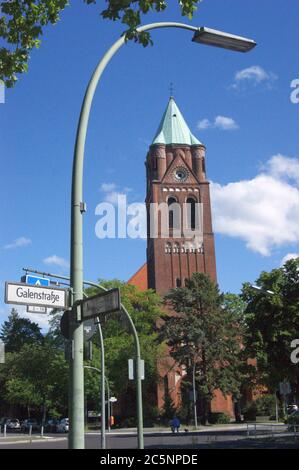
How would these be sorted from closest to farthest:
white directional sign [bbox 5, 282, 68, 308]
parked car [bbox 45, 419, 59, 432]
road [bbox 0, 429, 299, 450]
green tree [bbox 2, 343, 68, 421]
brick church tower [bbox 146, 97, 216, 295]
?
white directional sign [bbox 5, 282, 68, 308]
road [bbox 0, 429, 299, 450]
green tree [bbox 2, 343, 68, 421]
parked car [bbox 45, 419, 59, 432]
brick church tower [bbox 146, 97, 216, 295]

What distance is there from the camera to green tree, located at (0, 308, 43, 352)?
3519 inches

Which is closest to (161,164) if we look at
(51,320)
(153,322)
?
(153,322)

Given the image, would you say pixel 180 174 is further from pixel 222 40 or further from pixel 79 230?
pixel 79 230

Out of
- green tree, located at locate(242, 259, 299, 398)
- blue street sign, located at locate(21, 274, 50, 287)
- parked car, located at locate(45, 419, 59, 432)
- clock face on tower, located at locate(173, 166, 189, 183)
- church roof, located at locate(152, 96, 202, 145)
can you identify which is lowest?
parked car, located at locate(45, 419, 59, 432)

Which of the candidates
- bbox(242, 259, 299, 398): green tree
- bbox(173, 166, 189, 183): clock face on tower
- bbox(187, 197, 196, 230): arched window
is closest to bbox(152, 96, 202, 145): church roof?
bbox(173, 166, 189, 183): clock face on tower

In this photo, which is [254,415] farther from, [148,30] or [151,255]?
[148,30]

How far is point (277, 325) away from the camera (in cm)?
3403

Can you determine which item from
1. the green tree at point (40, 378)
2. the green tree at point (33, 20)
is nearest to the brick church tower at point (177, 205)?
the green tree at point (40, 378)

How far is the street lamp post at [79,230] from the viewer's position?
7160 millimetres

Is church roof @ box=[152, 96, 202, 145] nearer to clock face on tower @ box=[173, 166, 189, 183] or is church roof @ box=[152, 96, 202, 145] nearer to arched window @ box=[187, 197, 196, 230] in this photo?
clock face on tower @ box=[173, 166, 189, 183]

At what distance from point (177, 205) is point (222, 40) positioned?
67509 millimetres

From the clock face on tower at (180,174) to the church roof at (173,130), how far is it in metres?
3.72

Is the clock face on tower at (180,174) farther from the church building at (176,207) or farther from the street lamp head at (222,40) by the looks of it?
the street lamp head at (222,40)
